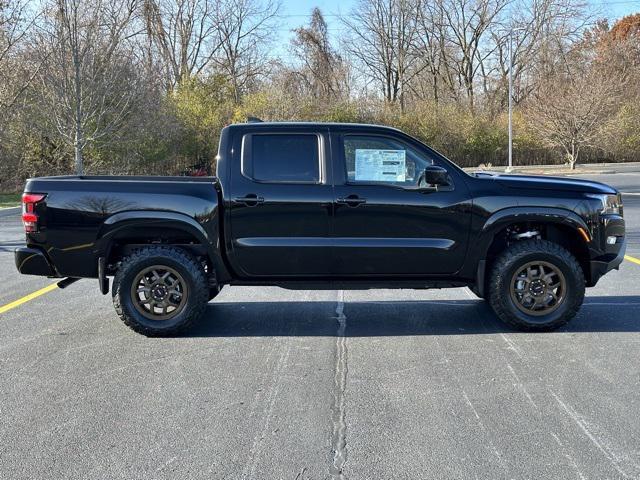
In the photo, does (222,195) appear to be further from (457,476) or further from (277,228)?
(457,476)

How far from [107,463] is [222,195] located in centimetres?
271

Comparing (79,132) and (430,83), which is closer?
(79,132)

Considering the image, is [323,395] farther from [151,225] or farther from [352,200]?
[151,225]

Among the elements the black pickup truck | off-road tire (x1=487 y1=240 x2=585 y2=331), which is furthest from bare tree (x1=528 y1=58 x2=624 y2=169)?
off-road tire (x1=487 y1=240 x2=585 y2=331)

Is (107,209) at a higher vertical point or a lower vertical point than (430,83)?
lower

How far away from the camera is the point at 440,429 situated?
356 cm

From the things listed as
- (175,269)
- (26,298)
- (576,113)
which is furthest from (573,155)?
(175,269)

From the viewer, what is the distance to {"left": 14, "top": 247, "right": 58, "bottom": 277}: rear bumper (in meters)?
5.37

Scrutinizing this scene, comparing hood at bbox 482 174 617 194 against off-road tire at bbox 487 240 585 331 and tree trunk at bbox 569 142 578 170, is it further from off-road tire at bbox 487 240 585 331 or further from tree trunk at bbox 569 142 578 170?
tree trunk at bbox 569 142 578 170

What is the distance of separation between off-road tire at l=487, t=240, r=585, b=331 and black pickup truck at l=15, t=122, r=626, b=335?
0.01m

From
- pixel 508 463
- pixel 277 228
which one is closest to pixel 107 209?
pixel 277 228

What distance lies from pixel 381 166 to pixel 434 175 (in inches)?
20.2

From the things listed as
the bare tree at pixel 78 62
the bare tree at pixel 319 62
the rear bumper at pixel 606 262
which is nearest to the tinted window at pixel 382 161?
the rear bumper at pixel 606 262

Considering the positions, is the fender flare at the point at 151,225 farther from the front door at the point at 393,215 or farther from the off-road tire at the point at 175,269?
the front door at the point at 393,215
